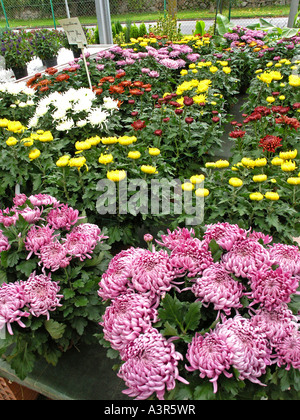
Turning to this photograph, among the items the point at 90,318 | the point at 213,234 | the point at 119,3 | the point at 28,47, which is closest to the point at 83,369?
the point at 90,318

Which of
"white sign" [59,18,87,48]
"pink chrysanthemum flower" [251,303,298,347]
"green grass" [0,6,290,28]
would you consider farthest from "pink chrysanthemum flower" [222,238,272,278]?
"green grass" [0,6,290,28]

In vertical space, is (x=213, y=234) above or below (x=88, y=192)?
above

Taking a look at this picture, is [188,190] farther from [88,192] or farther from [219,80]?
[219,80]

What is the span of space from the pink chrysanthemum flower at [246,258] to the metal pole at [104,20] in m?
8.26

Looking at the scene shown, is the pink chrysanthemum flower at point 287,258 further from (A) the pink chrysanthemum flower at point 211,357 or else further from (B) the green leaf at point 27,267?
(B) the green leaf at point 27,267

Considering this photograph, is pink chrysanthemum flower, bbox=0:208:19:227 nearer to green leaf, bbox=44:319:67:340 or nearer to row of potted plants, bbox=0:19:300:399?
row of potted plants, bbox=0:19:300:399

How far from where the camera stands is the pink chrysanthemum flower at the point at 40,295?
1.27 m

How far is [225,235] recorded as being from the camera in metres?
1.23

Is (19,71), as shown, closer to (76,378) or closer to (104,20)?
(104,20)

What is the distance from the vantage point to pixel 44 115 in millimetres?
3115

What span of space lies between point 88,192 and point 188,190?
0.70m

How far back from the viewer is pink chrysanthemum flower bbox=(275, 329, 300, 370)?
37.8 inches

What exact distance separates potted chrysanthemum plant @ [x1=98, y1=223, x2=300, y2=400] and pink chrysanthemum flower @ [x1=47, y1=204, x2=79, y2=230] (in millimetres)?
453

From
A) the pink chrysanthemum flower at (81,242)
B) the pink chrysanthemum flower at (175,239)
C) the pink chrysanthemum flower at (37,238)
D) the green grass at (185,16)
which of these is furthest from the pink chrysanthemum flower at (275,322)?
the green grass at (185,16)
